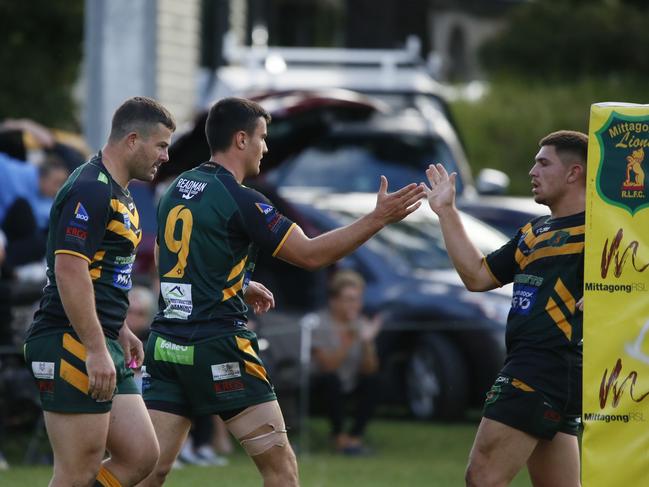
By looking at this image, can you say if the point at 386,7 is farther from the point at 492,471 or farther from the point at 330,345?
the point at 492,471

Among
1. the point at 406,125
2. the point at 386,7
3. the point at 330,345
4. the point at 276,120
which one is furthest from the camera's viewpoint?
the point at 386,7

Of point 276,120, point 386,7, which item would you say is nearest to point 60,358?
point 276,120

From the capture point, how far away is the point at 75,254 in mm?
6500

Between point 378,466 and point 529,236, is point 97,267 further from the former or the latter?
point 378,466

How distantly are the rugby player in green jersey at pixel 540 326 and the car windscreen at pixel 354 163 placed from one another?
8172 millimetres

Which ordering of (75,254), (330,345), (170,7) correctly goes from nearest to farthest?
(75,254) < (330,345) < (170,7)

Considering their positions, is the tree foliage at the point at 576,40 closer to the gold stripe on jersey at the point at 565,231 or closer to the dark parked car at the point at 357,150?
the dark parked car at the point at 357,150

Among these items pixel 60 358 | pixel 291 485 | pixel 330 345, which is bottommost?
pixel 330 345

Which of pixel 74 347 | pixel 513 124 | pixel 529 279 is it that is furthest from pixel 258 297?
pixel 513 124

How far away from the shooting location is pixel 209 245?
6.84 meters

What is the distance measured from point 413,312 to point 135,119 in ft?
22.2

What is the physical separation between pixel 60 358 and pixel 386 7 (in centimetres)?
1890

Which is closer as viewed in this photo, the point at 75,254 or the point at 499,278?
the point at 75,254

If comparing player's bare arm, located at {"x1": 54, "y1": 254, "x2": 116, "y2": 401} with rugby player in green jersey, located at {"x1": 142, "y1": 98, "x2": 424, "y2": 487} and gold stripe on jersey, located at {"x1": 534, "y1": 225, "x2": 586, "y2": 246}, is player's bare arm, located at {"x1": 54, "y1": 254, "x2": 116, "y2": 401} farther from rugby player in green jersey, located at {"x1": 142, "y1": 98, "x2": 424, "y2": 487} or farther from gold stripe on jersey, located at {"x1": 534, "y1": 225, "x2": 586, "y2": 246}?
gold stripe on jersey, located at {"x1": 534, "y1": 225, "x2": 586, "y2": 246}
